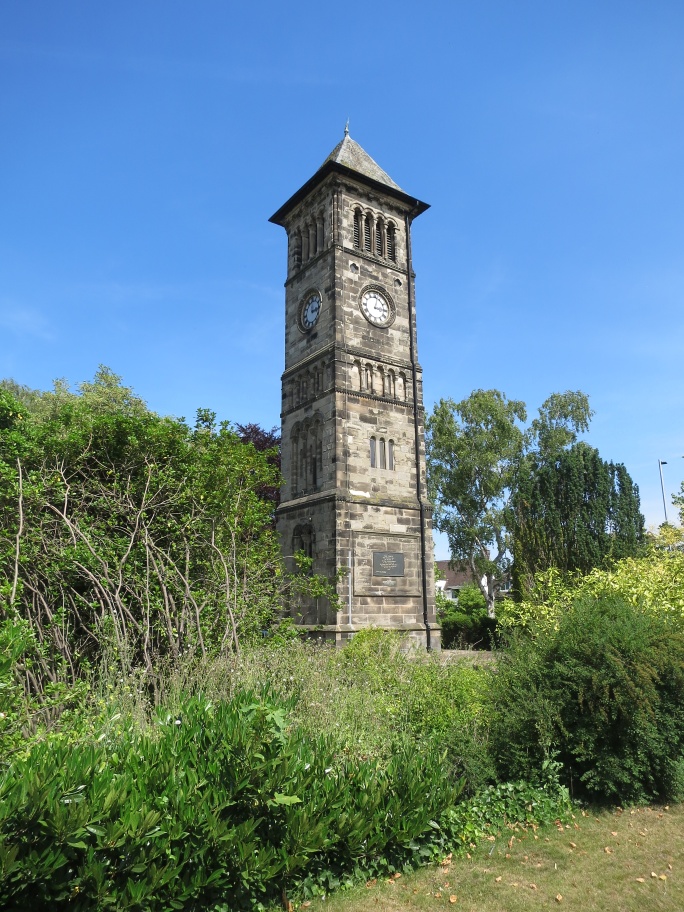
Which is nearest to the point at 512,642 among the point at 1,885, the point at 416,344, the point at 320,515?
the point at 1,885

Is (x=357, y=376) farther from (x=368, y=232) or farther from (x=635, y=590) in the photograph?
(x=635, y=590)

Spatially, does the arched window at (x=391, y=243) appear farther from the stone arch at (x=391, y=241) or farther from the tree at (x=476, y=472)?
the tree at (x=476, y=472)

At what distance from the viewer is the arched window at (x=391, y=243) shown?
906 inches

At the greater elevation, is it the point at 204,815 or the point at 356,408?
the point at 356,408

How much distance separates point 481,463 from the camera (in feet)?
107

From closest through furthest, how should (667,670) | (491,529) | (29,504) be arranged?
(667,670)
(29,504)
(491,529)

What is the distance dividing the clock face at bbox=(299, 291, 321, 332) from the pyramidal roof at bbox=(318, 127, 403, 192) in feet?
17.1

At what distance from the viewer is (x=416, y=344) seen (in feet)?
72.0

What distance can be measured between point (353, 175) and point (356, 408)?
30.6 ft

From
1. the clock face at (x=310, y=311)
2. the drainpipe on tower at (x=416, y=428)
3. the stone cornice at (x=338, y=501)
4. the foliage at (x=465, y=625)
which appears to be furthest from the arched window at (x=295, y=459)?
the foliage at (x=465, y=625)

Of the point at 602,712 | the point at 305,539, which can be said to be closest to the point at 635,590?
the point at 602,712

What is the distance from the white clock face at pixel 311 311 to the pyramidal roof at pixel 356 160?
A: 206 inches

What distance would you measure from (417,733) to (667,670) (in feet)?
10.7

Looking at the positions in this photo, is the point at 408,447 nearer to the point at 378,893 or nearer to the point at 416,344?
the point at 416,344
